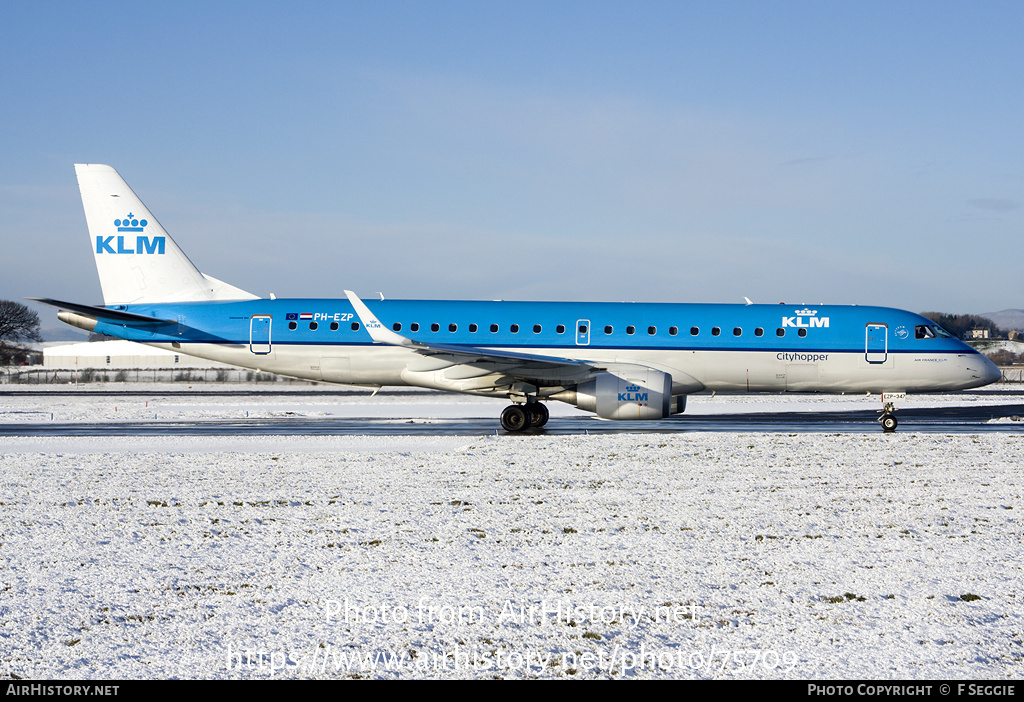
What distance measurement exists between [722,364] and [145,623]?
20.4m

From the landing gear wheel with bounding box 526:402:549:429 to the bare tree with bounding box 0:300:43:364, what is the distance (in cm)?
9786

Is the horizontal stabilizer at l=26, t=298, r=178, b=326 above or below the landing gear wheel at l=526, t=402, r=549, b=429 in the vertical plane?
above

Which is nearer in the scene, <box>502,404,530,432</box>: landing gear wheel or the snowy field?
the snowy field

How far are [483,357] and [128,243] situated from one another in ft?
41.8

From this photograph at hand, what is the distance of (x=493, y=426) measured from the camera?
82.5 ft

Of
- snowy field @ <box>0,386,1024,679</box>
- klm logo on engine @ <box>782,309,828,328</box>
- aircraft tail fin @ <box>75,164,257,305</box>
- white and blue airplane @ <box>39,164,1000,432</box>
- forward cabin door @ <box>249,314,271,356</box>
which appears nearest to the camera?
snowy field @ <box>0,386,1024,679</box>

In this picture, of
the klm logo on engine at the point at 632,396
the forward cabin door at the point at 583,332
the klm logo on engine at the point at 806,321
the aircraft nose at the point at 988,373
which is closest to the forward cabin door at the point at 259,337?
the forward cabin door at the point at 583,332

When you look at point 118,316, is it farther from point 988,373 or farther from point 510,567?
point 988,373

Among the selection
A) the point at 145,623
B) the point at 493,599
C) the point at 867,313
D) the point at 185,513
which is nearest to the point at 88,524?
the point at 185,513

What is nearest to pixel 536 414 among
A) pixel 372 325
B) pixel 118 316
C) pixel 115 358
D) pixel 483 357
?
pixel 483 357

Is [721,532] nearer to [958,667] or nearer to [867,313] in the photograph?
[958,667]

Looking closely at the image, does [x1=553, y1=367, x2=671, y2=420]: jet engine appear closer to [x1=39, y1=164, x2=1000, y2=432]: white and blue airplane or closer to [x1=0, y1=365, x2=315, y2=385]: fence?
[x1=39, y1=164, x2=1000, y2=432]: white and blue airplane

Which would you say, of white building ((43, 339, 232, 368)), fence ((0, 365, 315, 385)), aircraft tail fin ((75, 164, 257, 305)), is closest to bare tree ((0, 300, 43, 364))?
white building ((43, 339, 232, 368))

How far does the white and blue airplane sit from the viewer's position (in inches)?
960
